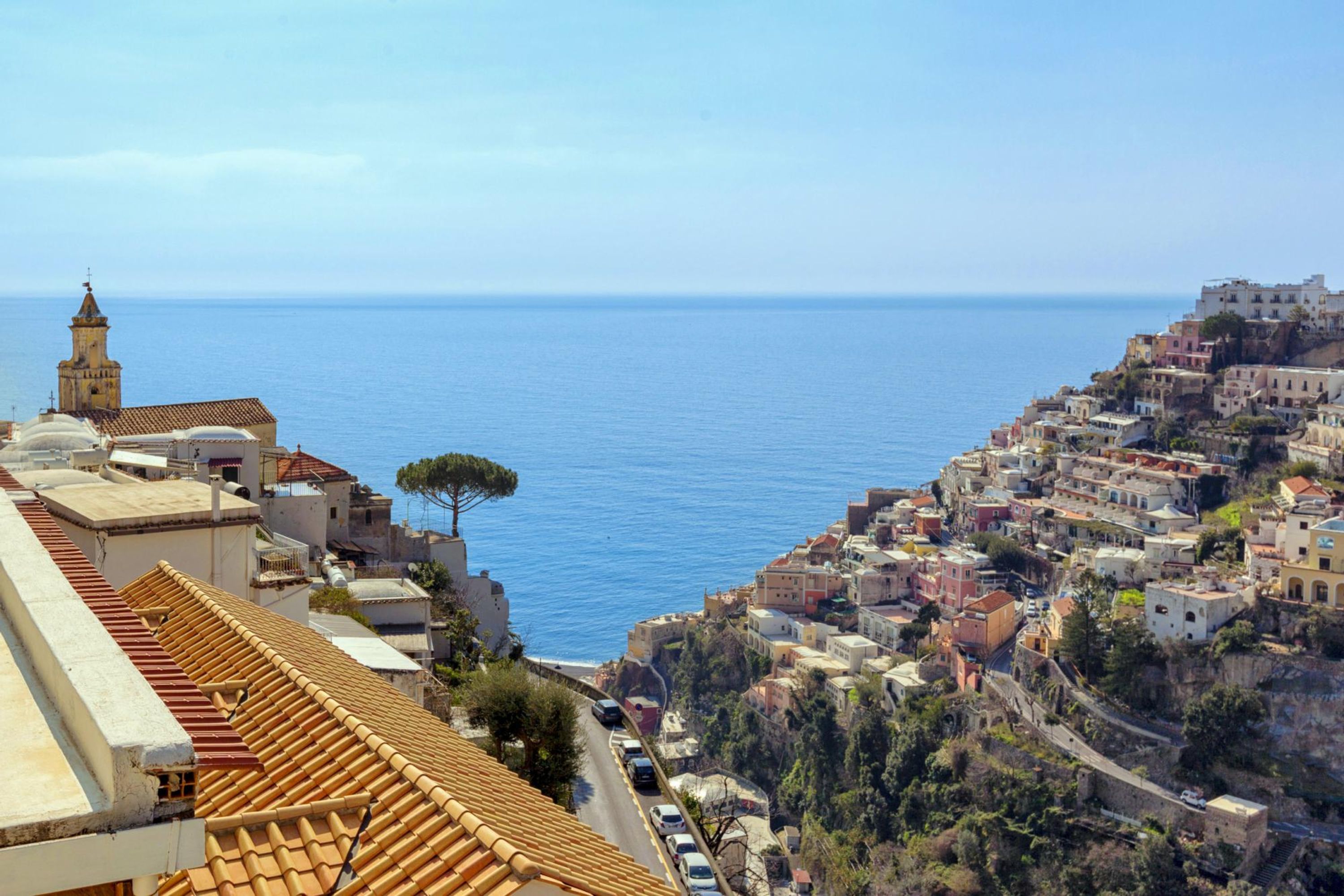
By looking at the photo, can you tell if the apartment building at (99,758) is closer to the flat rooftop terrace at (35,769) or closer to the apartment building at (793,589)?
the flat rooftop terrace at (35,769)

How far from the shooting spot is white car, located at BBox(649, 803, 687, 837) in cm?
1349

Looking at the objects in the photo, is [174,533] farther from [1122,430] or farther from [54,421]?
[1122,430]

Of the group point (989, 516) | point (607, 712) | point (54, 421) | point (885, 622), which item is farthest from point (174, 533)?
point (989, 516)

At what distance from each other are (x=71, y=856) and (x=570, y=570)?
179 feet

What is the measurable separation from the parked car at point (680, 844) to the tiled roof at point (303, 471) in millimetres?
12140

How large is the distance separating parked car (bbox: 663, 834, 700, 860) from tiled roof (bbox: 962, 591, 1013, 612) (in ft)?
85.2

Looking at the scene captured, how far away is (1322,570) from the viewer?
3319 centimetres

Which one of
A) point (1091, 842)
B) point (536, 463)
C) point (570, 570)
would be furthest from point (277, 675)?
point (536, 463)

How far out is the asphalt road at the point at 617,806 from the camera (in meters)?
12.6

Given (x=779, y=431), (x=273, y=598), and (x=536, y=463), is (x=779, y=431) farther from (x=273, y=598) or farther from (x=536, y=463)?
(x=273, y=598)

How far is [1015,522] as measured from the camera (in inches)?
1831

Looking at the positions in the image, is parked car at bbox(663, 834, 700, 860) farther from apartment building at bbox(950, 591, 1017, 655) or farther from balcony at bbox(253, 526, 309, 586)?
apartment building at bbox(950, 591, 1017, 655)

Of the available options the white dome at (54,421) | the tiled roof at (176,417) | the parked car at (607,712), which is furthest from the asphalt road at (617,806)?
the tiled roof at (176,417)

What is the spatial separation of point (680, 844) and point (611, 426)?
271ft
